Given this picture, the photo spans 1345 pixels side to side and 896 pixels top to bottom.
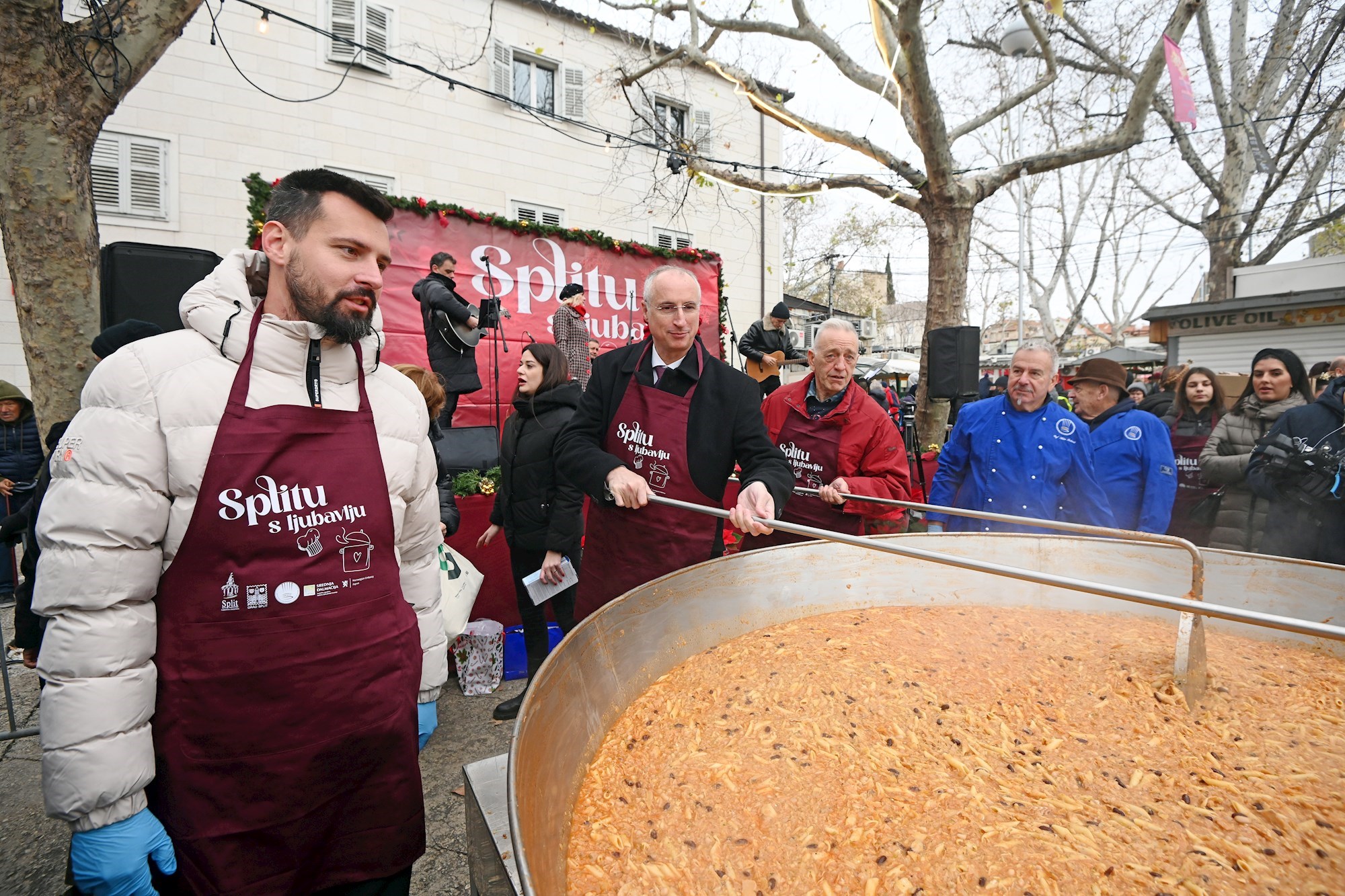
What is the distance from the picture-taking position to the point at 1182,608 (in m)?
0.91

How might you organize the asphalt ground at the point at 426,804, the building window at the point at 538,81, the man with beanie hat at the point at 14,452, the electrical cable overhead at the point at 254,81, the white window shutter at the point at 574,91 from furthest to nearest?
the white window shutter at the point at 574,91 < the building window at the point at 538,81 < the electrical cable overhead at the point at 254,81 < the man with beanie hat at the point at 14,452 < the asphalt ground at the point at 426,804

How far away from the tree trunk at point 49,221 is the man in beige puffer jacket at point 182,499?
2.57 meters

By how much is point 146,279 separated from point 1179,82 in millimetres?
10048

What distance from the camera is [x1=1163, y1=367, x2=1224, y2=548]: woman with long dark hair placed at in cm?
479

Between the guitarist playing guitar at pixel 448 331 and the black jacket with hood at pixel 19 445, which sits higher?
the guitarist playing guitar at pixel 448 331

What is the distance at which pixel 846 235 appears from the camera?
98.0 ft

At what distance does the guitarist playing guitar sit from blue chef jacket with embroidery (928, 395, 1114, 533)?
14.0 feet

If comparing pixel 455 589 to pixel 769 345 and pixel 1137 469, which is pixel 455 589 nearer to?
pixel 1137 469

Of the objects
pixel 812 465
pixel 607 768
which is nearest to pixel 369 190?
pixel 607 768

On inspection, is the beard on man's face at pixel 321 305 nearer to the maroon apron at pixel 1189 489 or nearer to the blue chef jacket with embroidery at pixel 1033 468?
the blue chef jacket with embroidery at pixel 1033 468

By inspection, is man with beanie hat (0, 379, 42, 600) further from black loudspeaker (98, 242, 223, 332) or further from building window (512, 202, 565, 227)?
building window (512, 202, 565, 227)

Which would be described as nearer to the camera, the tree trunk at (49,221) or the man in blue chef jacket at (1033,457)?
the tree trunk at (49,221)

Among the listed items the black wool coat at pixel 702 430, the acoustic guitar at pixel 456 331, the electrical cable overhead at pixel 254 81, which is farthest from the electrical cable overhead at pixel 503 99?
the black wool coat at pixel 702 430

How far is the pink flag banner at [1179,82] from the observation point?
6.49 meters
